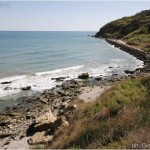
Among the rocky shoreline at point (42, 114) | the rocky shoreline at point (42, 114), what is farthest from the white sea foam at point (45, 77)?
the rocky shoreline at point (42, 114)

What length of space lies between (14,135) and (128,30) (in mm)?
99526

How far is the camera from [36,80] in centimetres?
3938

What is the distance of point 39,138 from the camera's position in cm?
1698

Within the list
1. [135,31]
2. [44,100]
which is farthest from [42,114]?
[135,31]

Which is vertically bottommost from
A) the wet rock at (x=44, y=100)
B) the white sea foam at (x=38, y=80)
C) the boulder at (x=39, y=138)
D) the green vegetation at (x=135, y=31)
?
the white sea foam at (x=38, y=80)

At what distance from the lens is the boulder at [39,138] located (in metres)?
16.3

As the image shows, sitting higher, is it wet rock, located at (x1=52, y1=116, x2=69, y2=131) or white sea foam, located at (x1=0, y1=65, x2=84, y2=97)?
wet rock, located at (x1=52, y1=116, x2=69, y2=131)

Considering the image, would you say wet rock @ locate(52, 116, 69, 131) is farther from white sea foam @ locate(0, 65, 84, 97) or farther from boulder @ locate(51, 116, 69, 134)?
white sea foam @ locate(0, 65, 84, 97)

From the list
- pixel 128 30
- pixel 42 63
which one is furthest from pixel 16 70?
pixel 128 30

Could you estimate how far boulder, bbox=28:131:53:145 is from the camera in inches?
643

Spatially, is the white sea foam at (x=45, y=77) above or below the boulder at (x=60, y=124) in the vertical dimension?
below

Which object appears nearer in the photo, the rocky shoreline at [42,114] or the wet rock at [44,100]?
the rocky shoreline at [42,114]

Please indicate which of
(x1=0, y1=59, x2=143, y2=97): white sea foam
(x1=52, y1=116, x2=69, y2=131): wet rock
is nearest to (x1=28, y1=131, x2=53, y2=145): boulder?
(x1=52, y1=116, x2=69, y2=131): wet rock

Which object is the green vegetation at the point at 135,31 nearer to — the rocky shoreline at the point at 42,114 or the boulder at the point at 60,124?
the rocky shoreline at the point at 42,114
